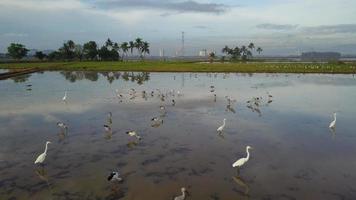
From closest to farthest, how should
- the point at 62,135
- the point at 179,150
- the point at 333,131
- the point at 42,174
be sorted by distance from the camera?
the point at 42,174 < the point at 179,150 < the point at 62,135 < the point at 333,131

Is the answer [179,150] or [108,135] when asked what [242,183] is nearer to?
[179,150]

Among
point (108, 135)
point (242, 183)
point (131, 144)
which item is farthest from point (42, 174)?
point (242, 183)

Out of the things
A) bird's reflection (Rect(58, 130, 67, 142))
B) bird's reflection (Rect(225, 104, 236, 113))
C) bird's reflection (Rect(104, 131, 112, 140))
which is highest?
bird's reflection (Rect(58, 130, 67, 142))

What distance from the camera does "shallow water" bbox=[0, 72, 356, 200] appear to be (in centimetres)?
1445

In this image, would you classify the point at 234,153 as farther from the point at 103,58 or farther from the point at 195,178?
the point at 103,58

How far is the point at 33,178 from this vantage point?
15352 mm

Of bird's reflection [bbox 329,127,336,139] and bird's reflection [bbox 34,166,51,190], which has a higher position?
bird's reflection [bbox 34,166,51,190]

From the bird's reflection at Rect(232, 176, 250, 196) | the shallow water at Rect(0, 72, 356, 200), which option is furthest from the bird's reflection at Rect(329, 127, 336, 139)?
the bird's reflection at Rect(232, 176, 250, 196)

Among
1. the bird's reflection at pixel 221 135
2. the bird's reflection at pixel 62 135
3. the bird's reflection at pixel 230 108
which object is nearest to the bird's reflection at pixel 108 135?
the bird's reflection at pixel 62 135

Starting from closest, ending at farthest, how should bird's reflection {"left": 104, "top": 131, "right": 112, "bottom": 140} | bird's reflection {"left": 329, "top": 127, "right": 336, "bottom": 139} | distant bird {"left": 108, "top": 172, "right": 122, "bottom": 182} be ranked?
distant bird {"left": 108, "top": 172, "right": 122, "bottom": 182}, bird's reflection {"left": 104, "top": 131, "right": 112, "bottom": 140}, bird's reflection {"left": 329, "top": 127, "right": 336, "bottom": 139}

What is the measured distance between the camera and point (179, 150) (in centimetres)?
1916

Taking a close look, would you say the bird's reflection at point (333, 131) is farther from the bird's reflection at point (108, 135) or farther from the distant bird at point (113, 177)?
the distant bird at point (113, 177)

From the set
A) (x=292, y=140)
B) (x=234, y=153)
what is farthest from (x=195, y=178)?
(x=292, y=140)

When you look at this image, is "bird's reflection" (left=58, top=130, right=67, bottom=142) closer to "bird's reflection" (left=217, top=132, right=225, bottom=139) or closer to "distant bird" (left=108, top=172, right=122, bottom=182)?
"distant bird" (left=108, top=172, right=122, bottom=182)
